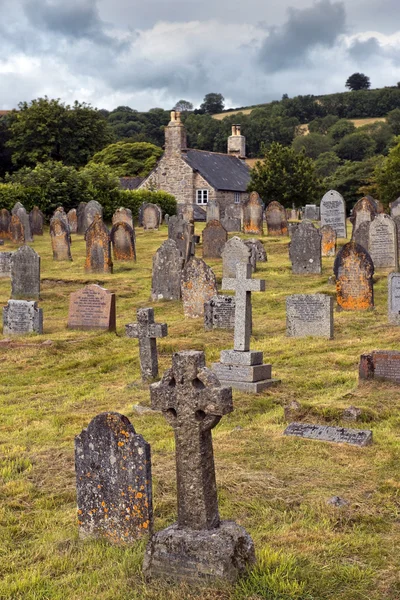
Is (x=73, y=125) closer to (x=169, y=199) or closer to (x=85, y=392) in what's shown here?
(x=169, y=199)

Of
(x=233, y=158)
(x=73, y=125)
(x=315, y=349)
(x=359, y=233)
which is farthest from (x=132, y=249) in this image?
(x=233, y=158)

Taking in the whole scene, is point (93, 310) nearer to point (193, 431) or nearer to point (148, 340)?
point (148, 340)

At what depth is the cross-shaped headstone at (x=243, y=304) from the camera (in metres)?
11.9

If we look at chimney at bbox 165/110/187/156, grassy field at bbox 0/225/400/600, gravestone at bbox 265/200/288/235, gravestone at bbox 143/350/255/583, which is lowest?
grassy field at bbox 0/225/400/600

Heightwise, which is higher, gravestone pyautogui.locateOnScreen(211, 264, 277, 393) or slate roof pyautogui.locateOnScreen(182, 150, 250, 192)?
slate roof pyautogui.locateOnScreen(182, 150, 250, 192)

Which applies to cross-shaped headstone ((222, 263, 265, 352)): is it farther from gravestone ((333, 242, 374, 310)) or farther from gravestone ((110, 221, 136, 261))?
gravestone ((110, 221, 136, 261))

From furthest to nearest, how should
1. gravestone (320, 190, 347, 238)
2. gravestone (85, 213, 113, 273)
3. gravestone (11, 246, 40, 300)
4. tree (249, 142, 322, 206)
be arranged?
tree (249, 142, 322, 206) < gravestone (320, 190, 347, 238) < gravestone (85, 213, 113, 273) < gravestone (11, 246, 40, 300)

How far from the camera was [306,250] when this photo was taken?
22.4 meters

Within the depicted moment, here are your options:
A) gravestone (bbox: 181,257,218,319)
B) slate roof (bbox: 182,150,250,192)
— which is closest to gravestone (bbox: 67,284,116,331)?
gravestone (bbox: 181,257,218,319)

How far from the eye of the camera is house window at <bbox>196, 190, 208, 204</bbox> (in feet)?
174

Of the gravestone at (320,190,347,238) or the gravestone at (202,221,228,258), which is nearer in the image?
the gravestone at (202,221,228,258)

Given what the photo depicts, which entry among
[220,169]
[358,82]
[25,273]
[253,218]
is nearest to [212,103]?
[358,82]

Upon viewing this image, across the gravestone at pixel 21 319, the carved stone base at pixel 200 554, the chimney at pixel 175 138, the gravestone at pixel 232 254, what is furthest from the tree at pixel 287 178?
the carved stone base at pixel 200 554

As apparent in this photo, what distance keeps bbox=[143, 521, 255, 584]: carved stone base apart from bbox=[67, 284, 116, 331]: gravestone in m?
10.8
